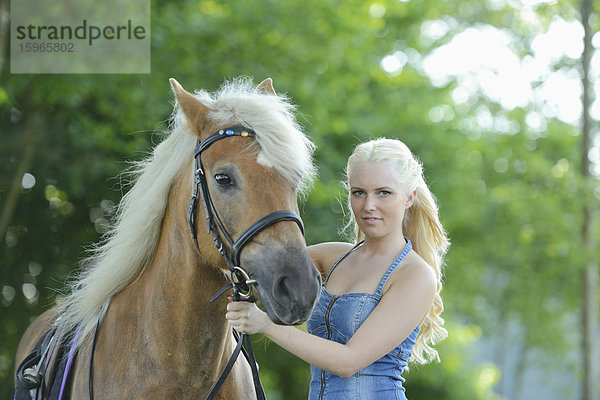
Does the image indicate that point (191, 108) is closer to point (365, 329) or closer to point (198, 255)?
point (198, 255)

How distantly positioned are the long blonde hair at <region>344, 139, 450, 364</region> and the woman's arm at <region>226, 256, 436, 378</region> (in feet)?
1.21

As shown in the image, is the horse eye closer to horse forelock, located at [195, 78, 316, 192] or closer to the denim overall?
horse forelock, located at [195, 78, 316, 192]

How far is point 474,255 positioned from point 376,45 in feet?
26.4

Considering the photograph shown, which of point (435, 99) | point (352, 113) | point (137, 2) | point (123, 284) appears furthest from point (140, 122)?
point (435, 99)

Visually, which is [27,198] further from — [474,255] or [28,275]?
[474,255]

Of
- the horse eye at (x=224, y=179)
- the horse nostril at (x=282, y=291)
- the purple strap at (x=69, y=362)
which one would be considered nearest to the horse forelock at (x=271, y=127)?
the horse eye at (x=224, y=179)

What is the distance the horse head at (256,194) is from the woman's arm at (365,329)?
5.6 inches

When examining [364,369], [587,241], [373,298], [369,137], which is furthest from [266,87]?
[587,241]

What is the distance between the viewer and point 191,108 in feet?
8.82

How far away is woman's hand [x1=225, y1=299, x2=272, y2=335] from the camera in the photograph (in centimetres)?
237

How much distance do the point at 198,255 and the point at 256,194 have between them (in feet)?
1.54

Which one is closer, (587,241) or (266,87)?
(266,87)

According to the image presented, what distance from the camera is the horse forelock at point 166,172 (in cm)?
251

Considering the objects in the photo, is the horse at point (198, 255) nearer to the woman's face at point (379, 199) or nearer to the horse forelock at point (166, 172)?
the horse forelock at point (166, 172)
